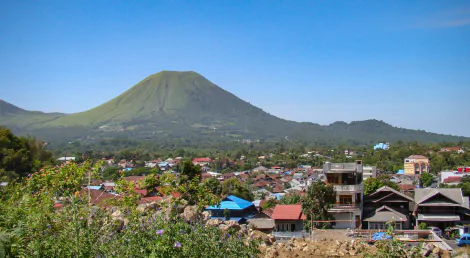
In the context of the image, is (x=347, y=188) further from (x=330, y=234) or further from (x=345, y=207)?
(x=330, y=234)

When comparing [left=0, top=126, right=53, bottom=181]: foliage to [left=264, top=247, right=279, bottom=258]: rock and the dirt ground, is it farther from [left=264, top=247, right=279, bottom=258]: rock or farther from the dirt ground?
[left=264, top=247, right=279, bottom=258]: rock

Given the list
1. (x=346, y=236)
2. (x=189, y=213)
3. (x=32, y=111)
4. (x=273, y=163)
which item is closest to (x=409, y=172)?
(x=273, y=163)

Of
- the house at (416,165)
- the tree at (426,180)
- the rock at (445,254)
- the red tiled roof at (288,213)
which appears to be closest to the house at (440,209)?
the red tiled roof at (288,213)

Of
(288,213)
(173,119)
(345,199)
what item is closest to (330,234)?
(288,213)

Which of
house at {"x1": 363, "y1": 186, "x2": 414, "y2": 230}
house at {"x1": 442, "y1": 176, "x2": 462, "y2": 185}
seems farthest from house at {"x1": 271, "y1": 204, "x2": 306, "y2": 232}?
house at {"x1": 442, "y1": 176, "x2": 462, "y2": 185}

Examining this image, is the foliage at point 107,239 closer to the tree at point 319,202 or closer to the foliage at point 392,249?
the foliage at point 392,249

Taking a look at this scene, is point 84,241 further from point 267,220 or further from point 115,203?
point 267,220
